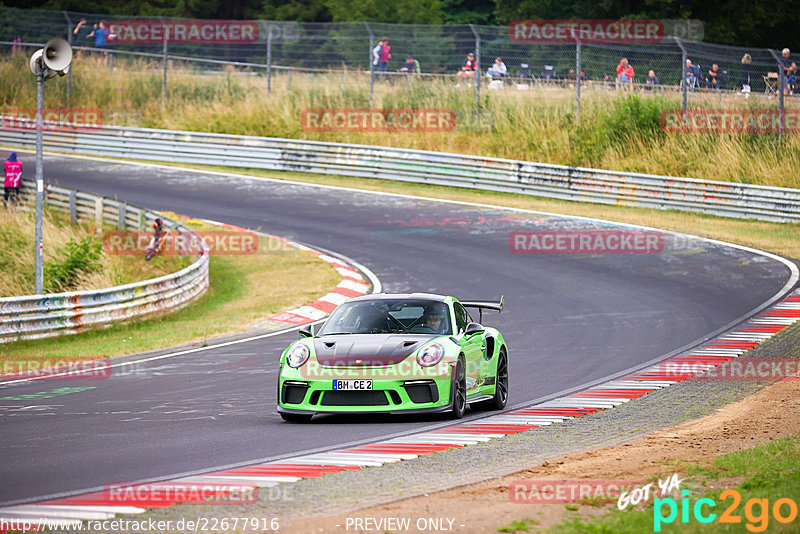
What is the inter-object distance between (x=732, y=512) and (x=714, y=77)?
991 inches

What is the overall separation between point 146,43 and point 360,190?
600 inches

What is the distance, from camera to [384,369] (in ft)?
33.9

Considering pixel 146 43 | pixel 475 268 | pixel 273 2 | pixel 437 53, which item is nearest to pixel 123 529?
pixel 475 268

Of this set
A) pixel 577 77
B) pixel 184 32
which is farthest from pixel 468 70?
pixel 184 32

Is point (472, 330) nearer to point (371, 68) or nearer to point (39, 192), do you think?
point (39, 192)

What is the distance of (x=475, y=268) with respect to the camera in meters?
22.1

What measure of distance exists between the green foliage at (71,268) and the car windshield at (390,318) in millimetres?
11412

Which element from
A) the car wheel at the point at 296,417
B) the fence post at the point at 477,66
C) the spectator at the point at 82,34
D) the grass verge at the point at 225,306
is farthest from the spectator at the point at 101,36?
the car wheel at the point at 296,417

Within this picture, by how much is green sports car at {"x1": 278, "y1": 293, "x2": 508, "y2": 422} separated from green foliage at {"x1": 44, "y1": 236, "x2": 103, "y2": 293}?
11.7 metres

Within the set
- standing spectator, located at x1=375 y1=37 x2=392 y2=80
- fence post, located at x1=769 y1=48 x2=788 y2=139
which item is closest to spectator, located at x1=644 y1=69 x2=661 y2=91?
fence post, located at x1=769 y1=48 x2=788 y2=139

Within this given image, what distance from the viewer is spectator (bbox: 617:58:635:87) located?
3203cm

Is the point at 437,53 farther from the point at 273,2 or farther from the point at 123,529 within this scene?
the point at 273,2

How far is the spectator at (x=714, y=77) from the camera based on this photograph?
29547 millimetres

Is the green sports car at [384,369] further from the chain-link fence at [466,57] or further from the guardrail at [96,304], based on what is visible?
the chain-link fence at [466,57]
